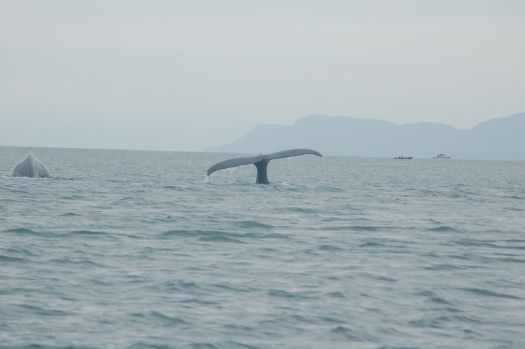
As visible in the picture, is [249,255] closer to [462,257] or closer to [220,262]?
[220,262]

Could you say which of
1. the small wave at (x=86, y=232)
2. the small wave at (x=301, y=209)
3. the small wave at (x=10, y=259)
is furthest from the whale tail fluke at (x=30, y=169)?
the small wave at (x=10, y=259)

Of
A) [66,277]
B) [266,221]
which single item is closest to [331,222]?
[266,221]

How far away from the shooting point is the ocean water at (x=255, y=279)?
10.9 metres

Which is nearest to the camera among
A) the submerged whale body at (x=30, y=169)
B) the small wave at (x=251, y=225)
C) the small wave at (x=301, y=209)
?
the small wave at (x=251, y=225)

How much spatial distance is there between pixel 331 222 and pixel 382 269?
335 inches

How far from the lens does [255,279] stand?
46.8 feet

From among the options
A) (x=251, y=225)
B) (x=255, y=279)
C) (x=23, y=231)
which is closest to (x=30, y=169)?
(x=251, y=225)

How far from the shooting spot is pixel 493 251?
61.5 feet

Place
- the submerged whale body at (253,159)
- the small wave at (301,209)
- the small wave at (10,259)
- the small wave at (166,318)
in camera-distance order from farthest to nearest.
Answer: the submerged whale body at (253,159)
the small wave at (301,209)
the small wave at (10,259)
the small wave at (166,318)

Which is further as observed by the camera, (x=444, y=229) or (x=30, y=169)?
(x=30, y=169)

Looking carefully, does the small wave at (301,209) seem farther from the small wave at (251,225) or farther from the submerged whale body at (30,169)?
the submerged whale body at (30,169)

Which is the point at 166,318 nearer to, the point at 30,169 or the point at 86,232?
the point at 86,232

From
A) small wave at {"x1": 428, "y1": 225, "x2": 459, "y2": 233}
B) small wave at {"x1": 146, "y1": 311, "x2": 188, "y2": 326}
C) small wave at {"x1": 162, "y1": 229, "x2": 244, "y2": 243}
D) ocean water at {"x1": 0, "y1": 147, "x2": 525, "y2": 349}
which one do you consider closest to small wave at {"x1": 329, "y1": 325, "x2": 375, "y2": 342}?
ocean water at {"x1": 0, "y1": 147, "x2": 525, "y2": 349}

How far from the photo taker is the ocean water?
430 inches
